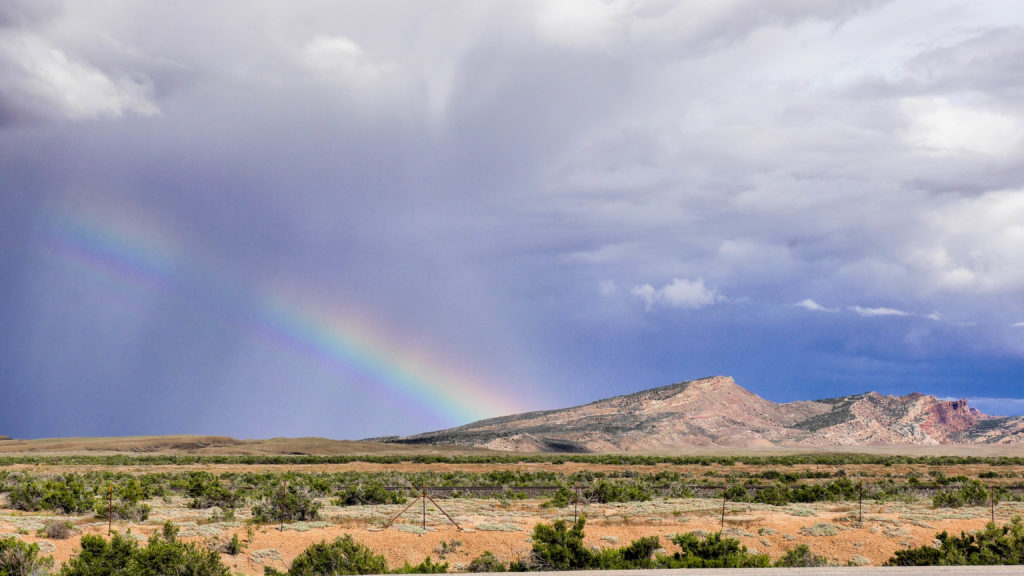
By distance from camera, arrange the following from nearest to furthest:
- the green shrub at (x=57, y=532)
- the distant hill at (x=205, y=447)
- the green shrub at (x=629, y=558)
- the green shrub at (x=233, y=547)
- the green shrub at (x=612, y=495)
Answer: the green shrub at (x=629, y=558), the green shrub at (x=233, y=547), the green shrub at (x=57, y=532), the green shrub at (x=612, y=495), the distant hill at (x=205, y=447)

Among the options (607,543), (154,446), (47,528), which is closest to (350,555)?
(607,543)

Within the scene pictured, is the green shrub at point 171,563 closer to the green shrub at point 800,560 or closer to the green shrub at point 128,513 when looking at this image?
the green shrub at point 128,513

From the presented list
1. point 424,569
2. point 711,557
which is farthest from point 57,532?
point 711,557

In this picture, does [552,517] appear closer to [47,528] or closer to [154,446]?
[47,528]

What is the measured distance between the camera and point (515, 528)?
28.3 m

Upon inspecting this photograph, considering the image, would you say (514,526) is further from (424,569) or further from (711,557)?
(711,557)

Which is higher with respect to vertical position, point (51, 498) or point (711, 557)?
point (711, 557)

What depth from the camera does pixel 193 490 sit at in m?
38.8

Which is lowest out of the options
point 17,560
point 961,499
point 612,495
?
point 17,560

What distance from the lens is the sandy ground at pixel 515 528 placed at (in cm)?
2467

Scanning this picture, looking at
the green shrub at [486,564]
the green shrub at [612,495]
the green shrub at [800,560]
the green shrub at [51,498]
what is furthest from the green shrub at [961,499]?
the green shrub at [51,498]

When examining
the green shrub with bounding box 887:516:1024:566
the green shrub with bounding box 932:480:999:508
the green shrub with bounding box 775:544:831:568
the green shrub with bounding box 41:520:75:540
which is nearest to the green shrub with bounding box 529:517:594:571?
the green shrub with bounding box 775:544:831:568

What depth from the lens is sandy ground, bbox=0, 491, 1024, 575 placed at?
2467cm

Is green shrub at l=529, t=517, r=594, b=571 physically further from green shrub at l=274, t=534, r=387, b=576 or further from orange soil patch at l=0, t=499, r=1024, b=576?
green shrub at l=274, t=534, r=387, b=576
